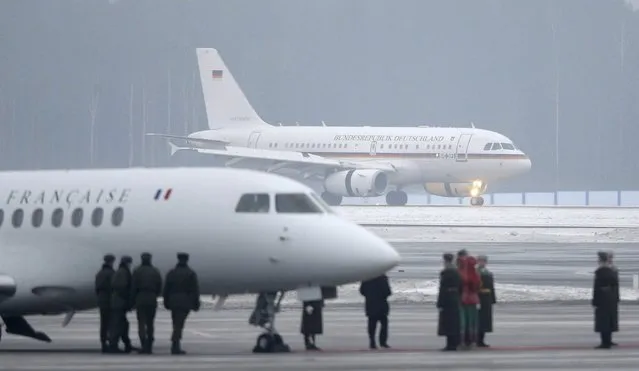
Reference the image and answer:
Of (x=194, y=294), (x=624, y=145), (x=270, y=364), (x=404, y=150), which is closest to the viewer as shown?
(x=270, y=364)

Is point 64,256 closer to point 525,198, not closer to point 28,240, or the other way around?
point 28,240

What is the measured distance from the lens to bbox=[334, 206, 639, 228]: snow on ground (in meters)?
72.5

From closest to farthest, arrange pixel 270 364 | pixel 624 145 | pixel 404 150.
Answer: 1. pixel 270 364
2. pixel 404 150
3. pixel 624 145

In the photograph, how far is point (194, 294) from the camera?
87.1 ft

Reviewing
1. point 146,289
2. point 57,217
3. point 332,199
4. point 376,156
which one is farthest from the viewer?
point 332,199

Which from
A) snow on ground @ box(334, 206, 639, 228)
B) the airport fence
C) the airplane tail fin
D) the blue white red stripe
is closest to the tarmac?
the blue white red stripe

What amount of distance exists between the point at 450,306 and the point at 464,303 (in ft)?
1.42

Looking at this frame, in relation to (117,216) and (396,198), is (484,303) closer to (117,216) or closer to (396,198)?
(117,216)

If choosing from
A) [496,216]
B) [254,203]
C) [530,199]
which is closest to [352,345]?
[254,203]

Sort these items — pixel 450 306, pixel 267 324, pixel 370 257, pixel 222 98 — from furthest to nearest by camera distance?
1. pixel 222 98
2. pixel 450 306
3. pixel 267 324
4. pixel 370 257

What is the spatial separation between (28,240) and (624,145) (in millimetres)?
136061

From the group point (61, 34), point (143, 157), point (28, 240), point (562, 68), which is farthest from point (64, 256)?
point (562, 68)

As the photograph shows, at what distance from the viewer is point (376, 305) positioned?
28062 millimetres

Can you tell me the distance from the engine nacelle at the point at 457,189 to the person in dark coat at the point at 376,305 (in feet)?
198
